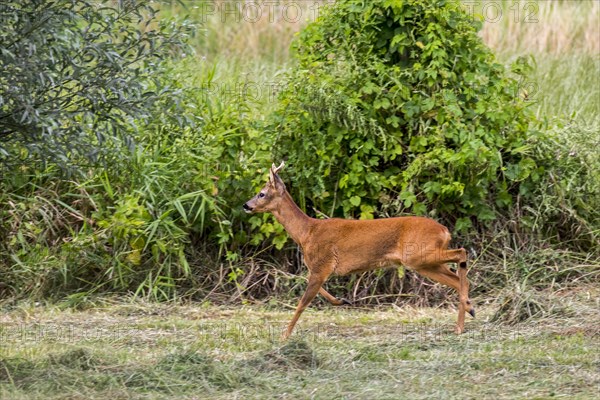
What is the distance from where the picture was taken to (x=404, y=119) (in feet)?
33.1

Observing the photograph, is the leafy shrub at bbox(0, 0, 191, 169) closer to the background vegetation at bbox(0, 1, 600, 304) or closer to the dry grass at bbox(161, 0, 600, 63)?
the background vegetation at bbox(0, 1, 600, 304)

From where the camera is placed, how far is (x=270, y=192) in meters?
9.00

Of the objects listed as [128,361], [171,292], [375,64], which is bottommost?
[171,292]

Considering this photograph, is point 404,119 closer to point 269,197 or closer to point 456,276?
point 269,197

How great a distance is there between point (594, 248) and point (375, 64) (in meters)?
2.58

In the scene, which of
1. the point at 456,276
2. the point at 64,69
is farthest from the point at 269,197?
the point at 64,69

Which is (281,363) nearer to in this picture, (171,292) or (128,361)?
(128,361)

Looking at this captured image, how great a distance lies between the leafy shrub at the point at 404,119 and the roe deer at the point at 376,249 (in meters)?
1.08

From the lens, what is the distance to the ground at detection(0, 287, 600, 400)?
614 centimetres

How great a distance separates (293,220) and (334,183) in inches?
49.9

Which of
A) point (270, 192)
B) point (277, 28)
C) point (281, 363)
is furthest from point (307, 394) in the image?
point (277, 28)

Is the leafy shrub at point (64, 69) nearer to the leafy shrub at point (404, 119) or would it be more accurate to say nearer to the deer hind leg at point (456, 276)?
the deer hind leg at point (456, 276)

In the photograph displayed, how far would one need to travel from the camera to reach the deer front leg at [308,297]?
26.7 feet

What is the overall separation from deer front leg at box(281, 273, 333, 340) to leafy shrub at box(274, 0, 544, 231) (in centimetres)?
144
